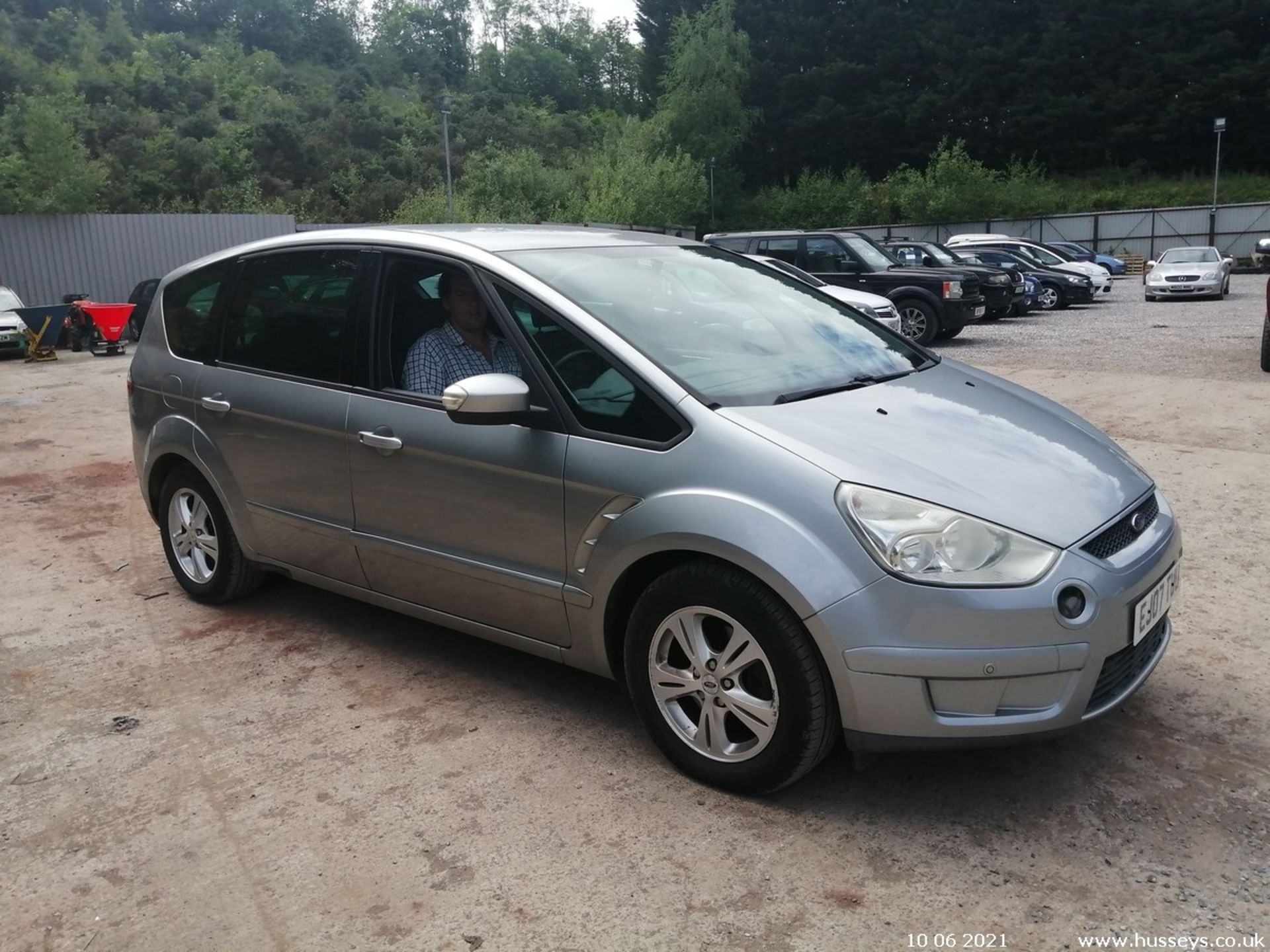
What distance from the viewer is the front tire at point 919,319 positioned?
1608cm

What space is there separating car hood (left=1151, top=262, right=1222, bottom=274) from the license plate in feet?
77.3

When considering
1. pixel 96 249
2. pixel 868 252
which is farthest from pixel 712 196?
pixel 868 252

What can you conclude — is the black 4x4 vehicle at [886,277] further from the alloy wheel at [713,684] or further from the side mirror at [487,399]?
the alloy wheel at [713,684]

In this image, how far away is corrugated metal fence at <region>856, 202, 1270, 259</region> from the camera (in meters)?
43.8

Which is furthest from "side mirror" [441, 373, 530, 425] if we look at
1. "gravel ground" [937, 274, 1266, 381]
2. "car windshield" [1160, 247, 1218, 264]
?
"car windshield" [1160, 247, 1218, 264]

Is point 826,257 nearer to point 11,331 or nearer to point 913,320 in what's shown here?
point 913,320

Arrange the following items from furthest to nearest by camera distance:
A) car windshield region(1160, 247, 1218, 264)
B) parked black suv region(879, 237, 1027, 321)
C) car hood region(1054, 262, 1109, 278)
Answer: car hood region(1054, 262, 1109, 278) → car windshield region(1160, 247, 1218, 264) → parked black suv region(879, 237, 1027, 321)

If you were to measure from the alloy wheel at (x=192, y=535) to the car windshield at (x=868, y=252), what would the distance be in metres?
13.4

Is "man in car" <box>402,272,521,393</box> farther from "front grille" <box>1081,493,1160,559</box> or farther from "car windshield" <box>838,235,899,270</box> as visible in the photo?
"car windshield" <box>838,235,899,270</box>

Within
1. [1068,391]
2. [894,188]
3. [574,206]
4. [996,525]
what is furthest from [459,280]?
[894,188]

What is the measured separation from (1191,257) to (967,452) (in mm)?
25288

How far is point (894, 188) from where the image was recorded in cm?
5862

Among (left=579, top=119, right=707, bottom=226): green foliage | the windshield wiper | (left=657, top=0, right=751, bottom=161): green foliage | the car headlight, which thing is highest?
(left=657, top=0, right=751, bottom=161): green foliage

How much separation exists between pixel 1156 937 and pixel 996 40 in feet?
231
